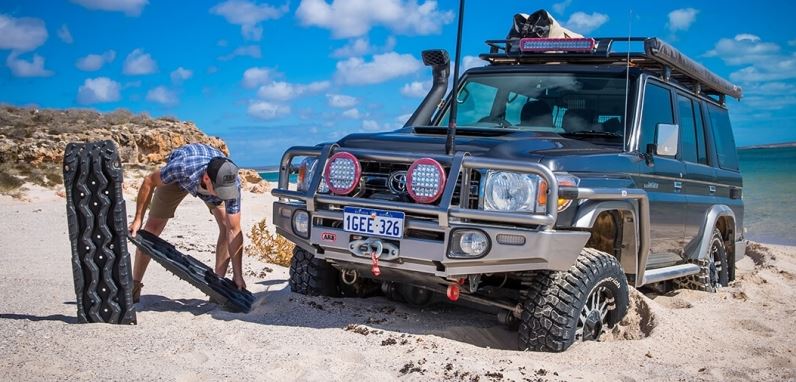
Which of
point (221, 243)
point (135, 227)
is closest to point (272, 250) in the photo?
point (221, 243)

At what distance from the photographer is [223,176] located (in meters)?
5.60

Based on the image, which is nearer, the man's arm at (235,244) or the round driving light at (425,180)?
the round driving light at (425,180)

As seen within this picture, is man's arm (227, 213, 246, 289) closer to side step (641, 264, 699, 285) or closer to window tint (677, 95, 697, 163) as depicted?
side step (641, 264, 699, 285)

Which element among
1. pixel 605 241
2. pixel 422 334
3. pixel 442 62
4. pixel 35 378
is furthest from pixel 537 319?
pixel 442 62

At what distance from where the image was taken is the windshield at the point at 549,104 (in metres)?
5.70

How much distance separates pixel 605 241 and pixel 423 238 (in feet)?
5.01

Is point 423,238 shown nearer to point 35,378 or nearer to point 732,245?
A: point 35,378

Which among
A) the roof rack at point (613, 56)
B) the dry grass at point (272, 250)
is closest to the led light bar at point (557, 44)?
the roof rack at point (613, 56)

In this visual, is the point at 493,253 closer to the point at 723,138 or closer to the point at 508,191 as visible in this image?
the point at 508,191

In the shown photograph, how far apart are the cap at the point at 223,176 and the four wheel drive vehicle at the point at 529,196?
0.45 metres

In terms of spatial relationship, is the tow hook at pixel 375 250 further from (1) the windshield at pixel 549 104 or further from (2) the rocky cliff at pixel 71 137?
(2) the rocky cliff at pixel 71 137

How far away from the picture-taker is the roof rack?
6117mm

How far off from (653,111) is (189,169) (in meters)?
3.53

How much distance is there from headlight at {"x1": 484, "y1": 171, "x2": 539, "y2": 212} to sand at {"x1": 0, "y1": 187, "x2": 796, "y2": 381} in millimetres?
849
